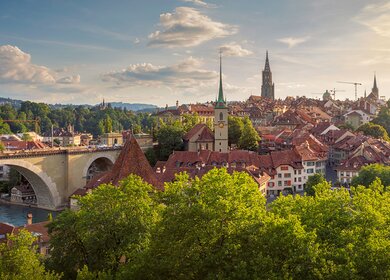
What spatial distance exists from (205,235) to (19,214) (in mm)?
38755

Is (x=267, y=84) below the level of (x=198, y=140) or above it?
above

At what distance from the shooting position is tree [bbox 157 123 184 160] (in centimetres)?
5734

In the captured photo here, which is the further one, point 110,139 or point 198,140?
point 110,139

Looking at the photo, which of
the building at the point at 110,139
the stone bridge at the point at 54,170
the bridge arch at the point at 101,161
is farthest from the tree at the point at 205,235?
the building at the point at 110,139

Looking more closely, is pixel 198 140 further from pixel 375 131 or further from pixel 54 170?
pixel 375 131

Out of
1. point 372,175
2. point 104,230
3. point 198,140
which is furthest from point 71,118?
point 104,230

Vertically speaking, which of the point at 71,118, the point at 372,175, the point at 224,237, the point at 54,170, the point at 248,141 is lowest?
the point at 54,170

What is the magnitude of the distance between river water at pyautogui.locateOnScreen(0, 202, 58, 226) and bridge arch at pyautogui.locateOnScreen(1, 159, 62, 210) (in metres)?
0.96

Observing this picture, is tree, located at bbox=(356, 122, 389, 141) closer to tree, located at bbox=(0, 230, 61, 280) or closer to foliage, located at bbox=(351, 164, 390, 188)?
foliage, located at bbox=(351, 164, 390, 188)

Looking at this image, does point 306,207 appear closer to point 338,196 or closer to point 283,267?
point 338,196

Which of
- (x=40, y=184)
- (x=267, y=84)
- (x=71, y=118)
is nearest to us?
(x=40, y=184)

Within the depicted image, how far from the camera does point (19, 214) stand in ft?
168

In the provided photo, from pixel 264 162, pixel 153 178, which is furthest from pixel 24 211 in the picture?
pixel 264 162

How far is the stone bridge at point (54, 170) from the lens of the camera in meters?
49.6
